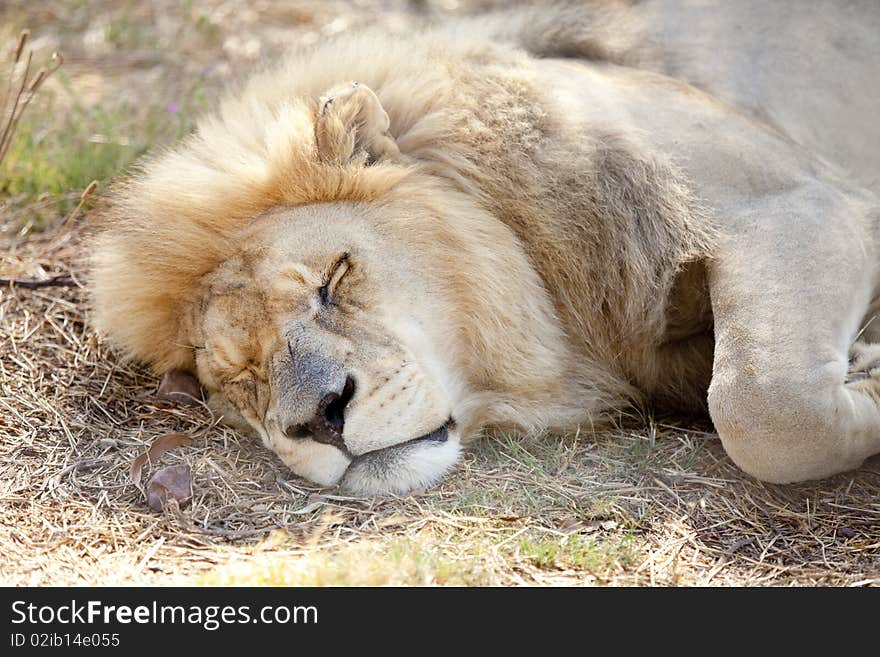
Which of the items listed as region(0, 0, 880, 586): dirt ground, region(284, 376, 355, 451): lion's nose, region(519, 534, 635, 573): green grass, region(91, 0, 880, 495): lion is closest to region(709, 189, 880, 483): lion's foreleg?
region(91, 0, 880, 495): lion

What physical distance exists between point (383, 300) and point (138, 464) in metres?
0.93

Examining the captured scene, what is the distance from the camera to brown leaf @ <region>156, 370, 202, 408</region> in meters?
4.05

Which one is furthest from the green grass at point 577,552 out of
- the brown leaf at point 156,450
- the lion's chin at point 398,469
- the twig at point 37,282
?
the twig at point 37,282

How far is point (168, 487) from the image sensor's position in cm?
346

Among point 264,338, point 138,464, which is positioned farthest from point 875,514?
point 138,464

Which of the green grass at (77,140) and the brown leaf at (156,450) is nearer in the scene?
the brown leaf at (156,450)

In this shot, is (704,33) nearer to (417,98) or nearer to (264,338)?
(417,98)

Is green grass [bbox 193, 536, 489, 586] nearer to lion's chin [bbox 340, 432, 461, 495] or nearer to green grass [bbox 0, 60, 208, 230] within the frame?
lion's chin [bbox 340, 432, 461, 495]

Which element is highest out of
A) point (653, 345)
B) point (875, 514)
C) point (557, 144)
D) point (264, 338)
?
point (557, 144)

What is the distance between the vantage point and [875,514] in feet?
11.0

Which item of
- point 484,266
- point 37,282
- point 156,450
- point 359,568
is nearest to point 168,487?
point 156,450

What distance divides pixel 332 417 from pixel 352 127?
0.97 metres

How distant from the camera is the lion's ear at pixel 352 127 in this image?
11.6ft

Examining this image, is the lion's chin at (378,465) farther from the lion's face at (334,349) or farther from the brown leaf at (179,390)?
the brown leaf at (179,390)
